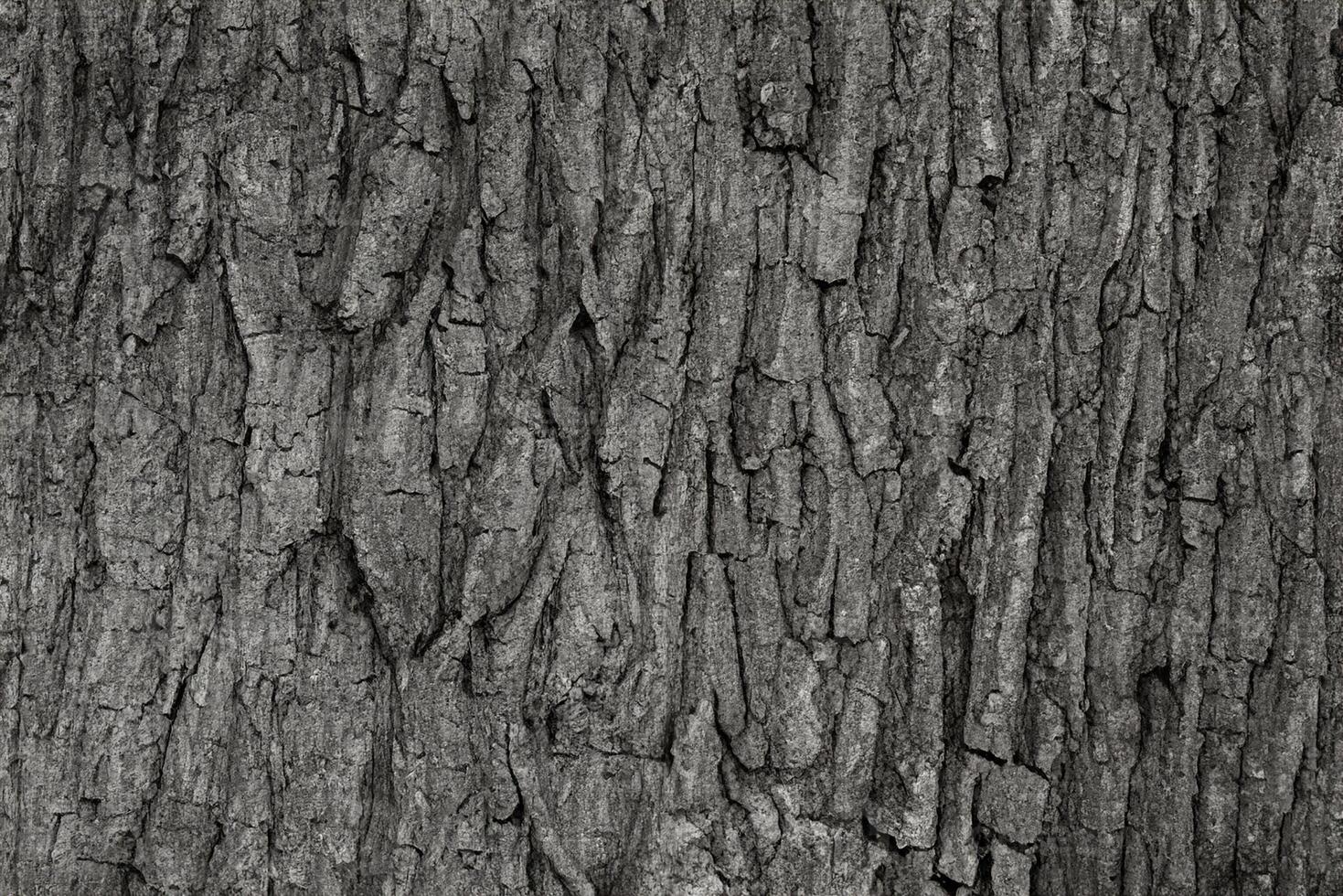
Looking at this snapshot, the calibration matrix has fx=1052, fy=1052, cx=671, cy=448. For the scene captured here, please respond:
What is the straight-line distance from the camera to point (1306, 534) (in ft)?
6.23

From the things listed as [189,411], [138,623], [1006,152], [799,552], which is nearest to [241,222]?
[189,411]

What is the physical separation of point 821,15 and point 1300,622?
4.58 feet

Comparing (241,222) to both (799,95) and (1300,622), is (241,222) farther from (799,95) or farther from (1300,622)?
(1300,622)

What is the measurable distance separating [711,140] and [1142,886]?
1579 mm

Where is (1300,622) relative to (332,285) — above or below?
below

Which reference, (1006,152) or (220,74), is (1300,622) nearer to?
(1006,152)

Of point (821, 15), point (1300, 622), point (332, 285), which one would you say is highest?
point (821, 15)

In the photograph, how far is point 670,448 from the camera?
1933mm

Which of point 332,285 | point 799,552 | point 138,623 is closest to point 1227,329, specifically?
point 799,552

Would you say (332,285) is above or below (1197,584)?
above

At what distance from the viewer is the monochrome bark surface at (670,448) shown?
190cm

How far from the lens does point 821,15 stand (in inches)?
74.8

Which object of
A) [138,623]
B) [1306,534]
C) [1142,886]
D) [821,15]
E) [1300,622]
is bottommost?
[1142,886]

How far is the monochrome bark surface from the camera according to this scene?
190 cm
